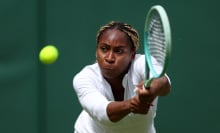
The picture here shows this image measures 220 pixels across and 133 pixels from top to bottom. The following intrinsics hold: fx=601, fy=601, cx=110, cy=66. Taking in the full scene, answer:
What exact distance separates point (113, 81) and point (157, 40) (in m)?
0.46

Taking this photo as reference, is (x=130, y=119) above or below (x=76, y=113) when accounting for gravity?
above

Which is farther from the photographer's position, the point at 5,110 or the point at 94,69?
the point at 5,110

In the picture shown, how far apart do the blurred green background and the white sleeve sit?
55 cm

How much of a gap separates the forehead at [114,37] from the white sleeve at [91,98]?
14cm

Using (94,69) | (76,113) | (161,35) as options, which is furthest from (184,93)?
(161,35)

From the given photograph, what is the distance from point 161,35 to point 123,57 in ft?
1.27

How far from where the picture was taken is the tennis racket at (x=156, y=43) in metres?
1.46

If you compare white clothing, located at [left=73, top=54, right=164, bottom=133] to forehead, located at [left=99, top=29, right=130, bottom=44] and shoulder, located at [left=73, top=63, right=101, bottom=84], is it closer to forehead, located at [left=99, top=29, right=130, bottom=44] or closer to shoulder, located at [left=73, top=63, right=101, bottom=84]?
shoulder, located at [left=73, top=63, right=101, bottom=84]

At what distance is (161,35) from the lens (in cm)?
157

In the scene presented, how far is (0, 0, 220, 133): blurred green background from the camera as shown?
8.16 ft

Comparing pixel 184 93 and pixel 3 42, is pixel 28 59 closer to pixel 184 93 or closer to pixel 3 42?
pixel 3 42

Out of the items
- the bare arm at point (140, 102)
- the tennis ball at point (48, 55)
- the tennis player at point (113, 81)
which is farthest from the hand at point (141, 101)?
the tennis ball at point (48, 55)

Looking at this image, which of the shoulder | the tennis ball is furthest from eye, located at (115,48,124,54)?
the tennis ball

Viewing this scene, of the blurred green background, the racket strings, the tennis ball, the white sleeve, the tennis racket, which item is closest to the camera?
the tennis racket
